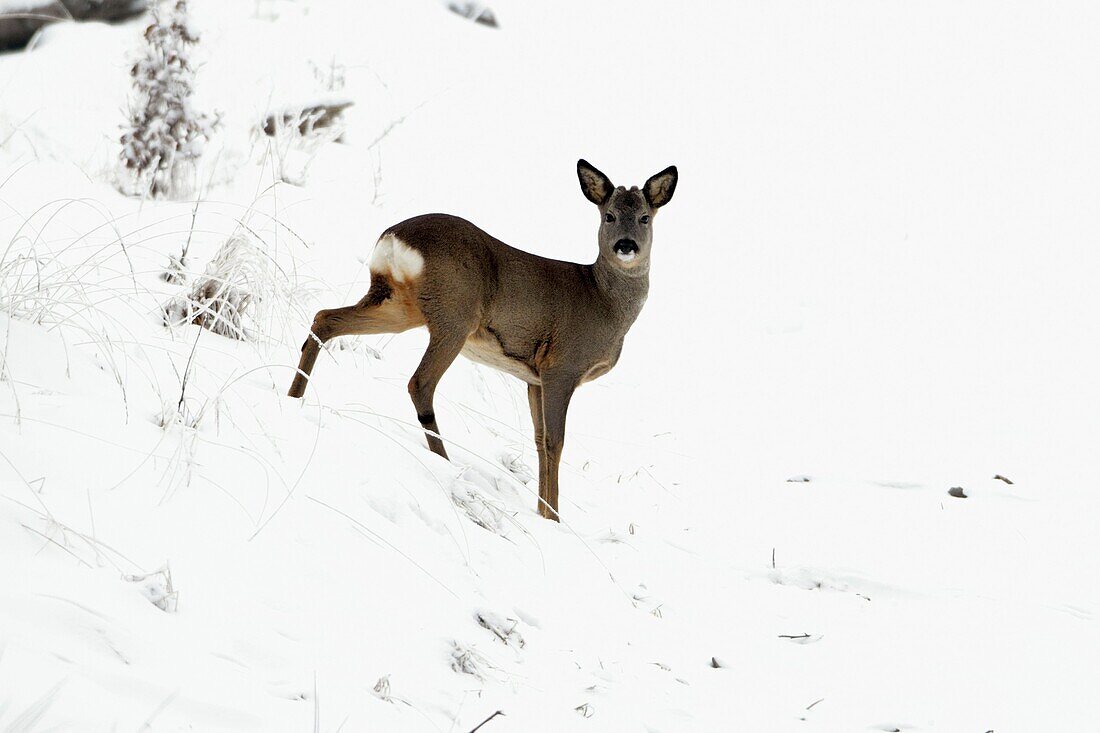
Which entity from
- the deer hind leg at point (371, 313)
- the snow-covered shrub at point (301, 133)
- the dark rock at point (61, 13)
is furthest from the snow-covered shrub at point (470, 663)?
the dark rock at point (61, 13)

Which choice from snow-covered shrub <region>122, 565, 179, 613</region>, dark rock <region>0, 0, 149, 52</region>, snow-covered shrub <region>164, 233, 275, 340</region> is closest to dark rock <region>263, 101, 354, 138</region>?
dark rock <region>0, 0, 149, 52</region>

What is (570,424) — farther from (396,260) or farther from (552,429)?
(396,260)

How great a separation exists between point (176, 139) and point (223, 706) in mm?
6253

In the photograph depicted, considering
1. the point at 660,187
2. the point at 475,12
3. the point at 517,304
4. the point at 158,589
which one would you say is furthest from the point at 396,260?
the point at 475,12

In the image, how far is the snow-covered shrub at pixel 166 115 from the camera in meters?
7.49

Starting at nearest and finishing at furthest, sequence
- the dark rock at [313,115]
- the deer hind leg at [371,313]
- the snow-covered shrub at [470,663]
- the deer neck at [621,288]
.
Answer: the snow-covered shrub at [470,663] → the deer hind leg at [371,313] → the deer neck at [621,288] → the dark rock at [313,115]

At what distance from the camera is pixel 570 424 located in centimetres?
643

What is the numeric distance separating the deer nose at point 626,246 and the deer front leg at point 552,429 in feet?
1.99

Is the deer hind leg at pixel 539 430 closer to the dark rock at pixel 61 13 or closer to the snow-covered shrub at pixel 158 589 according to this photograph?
the snow-covered shrub at pixel 158 589

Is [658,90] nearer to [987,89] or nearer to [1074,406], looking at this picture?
[987,89]

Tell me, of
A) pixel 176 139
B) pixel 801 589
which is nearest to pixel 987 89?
pixel 176 139

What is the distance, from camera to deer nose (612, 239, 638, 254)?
493 centimetres

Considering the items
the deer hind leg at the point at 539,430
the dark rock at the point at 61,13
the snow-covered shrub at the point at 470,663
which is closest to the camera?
the snow-covered shrub at the point at 470,663

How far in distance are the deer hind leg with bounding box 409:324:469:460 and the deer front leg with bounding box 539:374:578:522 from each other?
49cm
